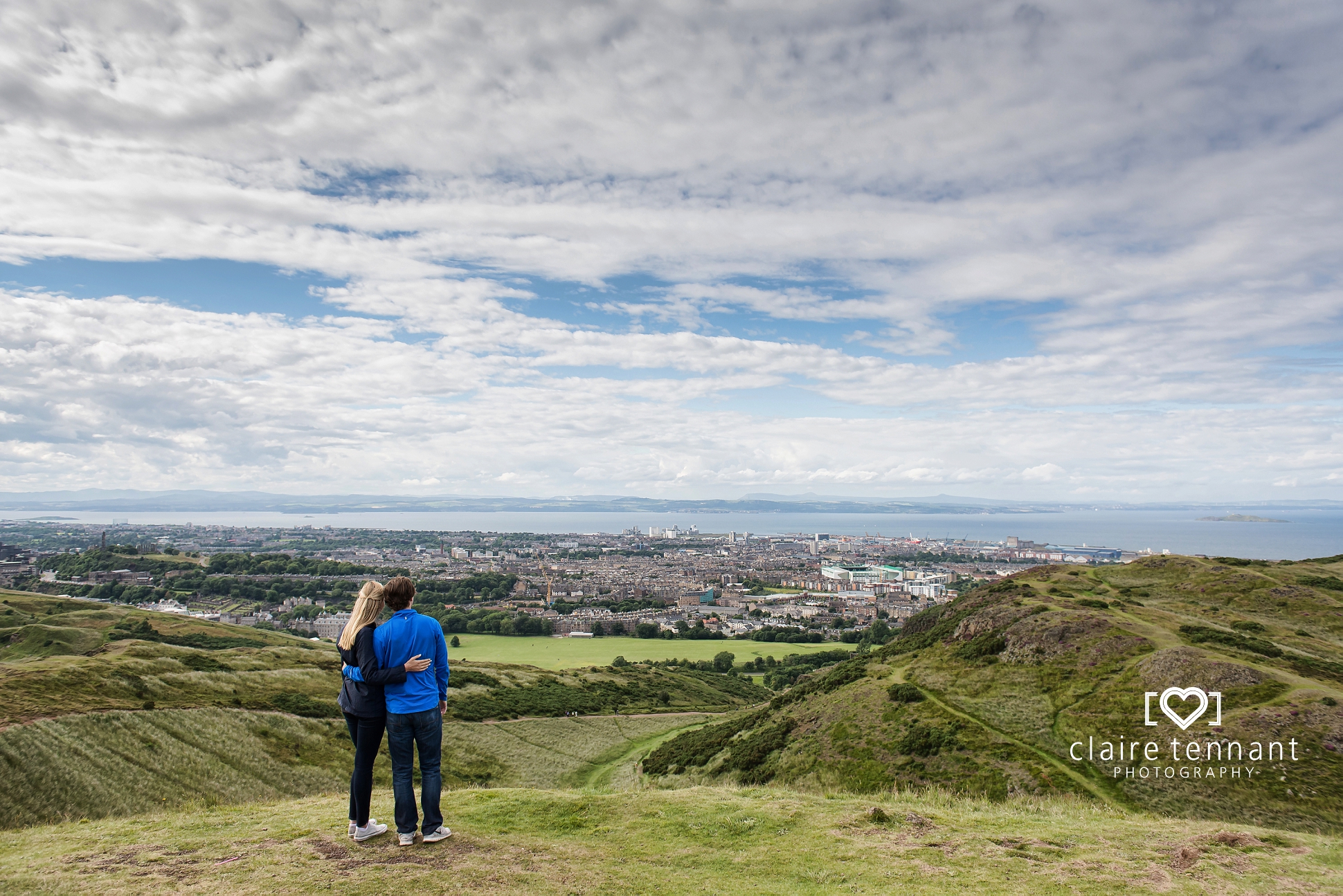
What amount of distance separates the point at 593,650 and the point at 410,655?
90114mm

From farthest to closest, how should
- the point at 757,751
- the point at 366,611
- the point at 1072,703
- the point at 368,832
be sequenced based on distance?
the point at 757,751, the point at 1072,703, the point at 368,832, the point at 366,611

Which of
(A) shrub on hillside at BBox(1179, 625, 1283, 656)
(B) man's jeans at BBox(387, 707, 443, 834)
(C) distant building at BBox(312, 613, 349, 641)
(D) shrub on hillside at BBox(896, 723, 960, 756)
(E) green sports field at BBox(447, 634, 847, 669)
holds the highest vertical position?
(B) man's jeans at BBox(387, 707, 443, 834)

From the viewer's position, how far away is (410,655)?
793 cm

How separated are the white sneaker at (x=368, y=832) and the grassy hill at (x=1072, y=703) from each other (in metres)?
19.4

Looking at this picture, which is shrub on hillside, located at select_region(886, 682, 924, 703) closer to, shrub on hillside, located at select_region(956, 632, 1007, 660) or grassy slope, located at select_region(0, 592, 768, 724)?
shrub on hillside, located at select_region(956, 632, 1007, 660)

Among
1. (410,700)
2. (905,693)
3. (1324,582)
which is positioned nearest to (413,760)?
(410,700)

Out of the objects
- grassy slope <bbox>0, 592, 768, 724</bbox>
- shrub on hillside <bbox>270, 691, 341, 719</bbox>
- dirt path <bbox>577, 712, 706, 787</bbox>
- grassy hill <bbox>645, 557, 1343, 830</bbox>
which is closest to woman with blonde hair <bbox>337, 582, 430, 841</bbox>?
grassy hill <bbox>645, 557, 1343, 830</bbox>

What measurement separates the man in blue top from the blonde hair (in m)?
0.12

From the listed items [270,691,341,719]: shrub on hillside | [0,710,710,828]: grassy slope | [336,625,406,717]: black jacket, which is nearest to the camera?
[336,625,406,717]: black jacket

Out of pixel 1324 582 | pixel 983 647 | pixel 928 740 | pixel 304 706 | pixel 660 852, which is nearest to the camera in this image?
pixel 660 852

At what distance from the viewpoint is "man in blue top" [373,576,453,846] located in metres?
7.88

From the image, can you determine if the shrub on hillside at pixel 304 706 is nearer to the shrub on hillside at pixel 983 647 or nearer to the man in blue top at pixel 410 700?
the man in blue top at pixel 410 700

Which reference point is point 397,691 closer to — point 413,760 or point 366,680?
point 366,680

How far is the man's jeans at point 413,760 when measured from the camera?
26.0 feet
